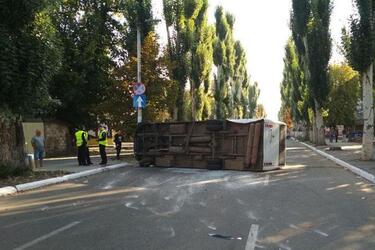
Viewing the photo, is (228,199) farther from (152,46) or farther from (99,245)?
(152,46)

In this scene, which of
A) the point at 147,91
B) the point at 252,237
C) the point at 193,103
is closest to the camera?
the point at 252,237

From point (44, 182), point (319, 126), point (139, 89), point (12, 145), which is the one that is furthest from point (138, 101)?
point (319, 126)

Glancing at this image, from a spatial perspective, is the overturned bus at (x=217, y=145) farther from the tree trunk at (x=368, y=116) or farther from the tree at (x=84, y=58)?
the tree at (x=84, y=58)

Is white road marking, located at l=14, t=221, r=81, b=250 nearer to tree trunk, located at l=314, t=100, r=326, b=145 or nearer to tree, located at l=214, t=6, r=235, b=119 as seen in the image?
tree trunk, located at l=314, t=100, r=326, b=145

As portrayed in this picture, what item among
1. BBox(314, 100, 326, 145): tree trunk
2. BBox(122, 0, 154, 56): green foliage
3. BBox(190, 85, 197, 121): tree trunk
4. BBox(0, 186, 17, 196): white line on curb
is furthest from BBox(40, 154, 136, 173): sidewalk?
BBox(314, 100, 326, 145): tree trunk

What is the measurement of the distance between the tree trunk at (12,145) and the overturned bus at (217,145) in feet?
22.3

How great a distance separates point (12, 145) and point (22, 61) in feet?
9.66

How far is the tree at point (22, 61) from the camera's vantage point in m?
15.6

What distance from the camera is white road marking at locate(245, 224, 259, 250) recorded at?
745 cm

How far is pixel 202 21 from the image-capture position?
41719 mm

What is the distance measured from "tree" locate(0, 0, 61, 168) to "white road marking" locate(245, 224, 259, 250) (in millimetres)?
9455

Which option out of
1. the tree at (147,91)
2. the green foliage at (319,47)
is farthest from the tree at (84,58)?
the green foliage at (319,47)

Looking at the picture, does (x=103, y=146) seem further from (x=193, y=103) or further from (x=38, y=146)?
(x=193, y=103)

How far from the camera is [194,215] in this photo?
33.0 feet
